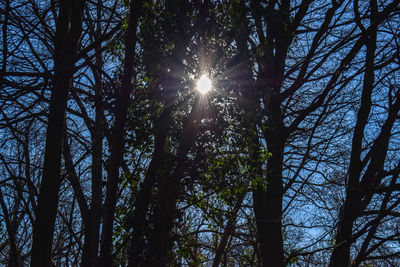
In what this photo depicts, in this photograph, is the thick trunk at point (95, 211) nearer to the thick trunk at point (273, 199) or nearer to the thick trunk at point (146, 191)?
the thick trunk at point (146, 191)

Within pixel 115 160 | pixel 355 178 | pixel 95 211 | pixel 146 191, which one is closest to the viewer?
pixel 115 160

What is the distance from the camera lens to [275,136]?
5559mm

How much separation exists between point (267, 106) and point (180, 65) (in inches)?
72.8

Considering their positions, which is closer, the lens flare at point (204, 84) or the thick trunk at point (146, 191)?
the thick trunk at point (146, 191)

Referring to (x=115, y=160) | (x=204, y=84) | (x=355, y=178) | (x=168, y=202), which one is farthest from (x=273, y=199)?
(x=115, y=160)

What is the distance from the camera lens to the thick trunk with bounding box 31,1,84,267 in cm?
319

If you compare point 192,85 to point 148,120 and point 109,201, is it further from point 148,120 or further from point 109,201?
point 109,201

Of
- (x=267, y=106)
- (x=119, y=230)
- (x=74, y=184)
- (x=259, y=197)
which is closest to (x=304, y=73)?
(x=267, y=106)

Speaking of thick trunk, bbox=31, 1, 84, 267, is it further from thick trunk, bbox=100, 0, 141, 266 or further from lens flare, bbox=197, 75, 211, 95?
lens flare, bbox=197, 75, 211, 95

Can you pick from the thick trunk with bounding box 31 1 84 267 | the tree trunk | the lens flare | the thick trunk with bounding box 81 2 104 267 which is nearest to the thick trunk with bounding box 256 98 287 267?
the tree trunk

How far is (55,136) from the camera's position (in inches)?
137

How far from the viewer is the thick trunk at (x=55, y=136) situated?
319 centimetres

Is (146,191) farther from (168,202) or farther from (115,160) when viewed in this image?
(115,160)

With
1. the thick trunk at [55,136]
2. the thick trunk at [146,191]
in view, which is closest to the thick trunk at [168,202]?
the thick trunk at [146,191]
